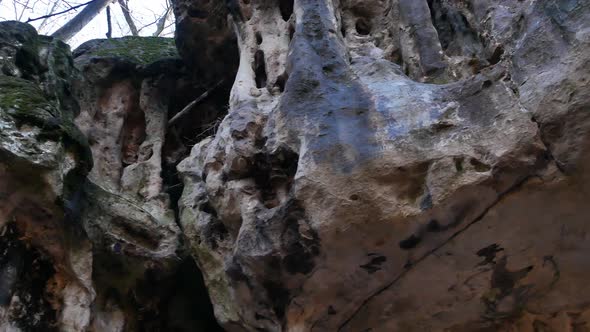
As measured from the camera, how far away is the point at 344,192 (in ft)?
10.3

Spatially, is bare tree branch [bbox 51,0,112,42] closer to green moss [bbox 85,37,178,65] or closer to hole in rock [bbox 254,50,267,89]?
green moss [bbox 85,37,178,65]

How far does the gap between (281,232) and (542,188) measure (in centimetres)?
129

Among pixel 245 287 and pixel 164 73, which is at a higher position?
pixel 164 73

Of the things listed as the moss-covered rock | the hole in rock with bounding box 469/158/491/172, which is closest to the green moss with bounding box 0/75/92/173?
the moss-covered rock

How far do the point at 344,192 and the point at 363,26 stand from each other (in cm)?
229

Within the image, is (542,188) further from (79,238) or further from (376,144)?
(79,238)

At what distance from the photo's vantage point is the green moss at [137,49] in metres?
6.08

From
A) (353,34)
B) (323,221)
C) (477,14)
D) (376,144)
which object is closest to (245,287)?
(323,221)

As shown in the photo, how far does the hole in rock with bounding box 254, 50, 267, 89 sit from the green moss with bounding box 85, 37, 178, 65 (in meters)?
1.73

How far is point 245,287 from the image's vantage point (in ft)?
11.7

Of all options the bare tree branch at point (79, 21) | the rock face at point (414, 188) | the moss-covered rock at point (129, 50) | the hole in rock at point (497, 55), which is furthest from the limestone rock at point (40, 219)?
the bare tree branch at point (79, 21)

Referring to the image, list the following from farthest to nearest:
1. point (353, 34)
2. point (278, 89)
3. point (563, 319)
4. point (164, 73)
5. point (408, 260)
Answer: point (164, 73)
point (353, 34)
point (278, 89)
point (563, 319)
point (408, 260)

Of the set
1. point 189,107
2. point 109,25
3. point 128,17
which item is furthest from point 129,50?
point 128,17

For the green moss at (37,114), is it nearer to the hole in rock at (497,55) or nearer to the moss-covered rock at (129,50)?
the moss-covered rock at (129,50)
